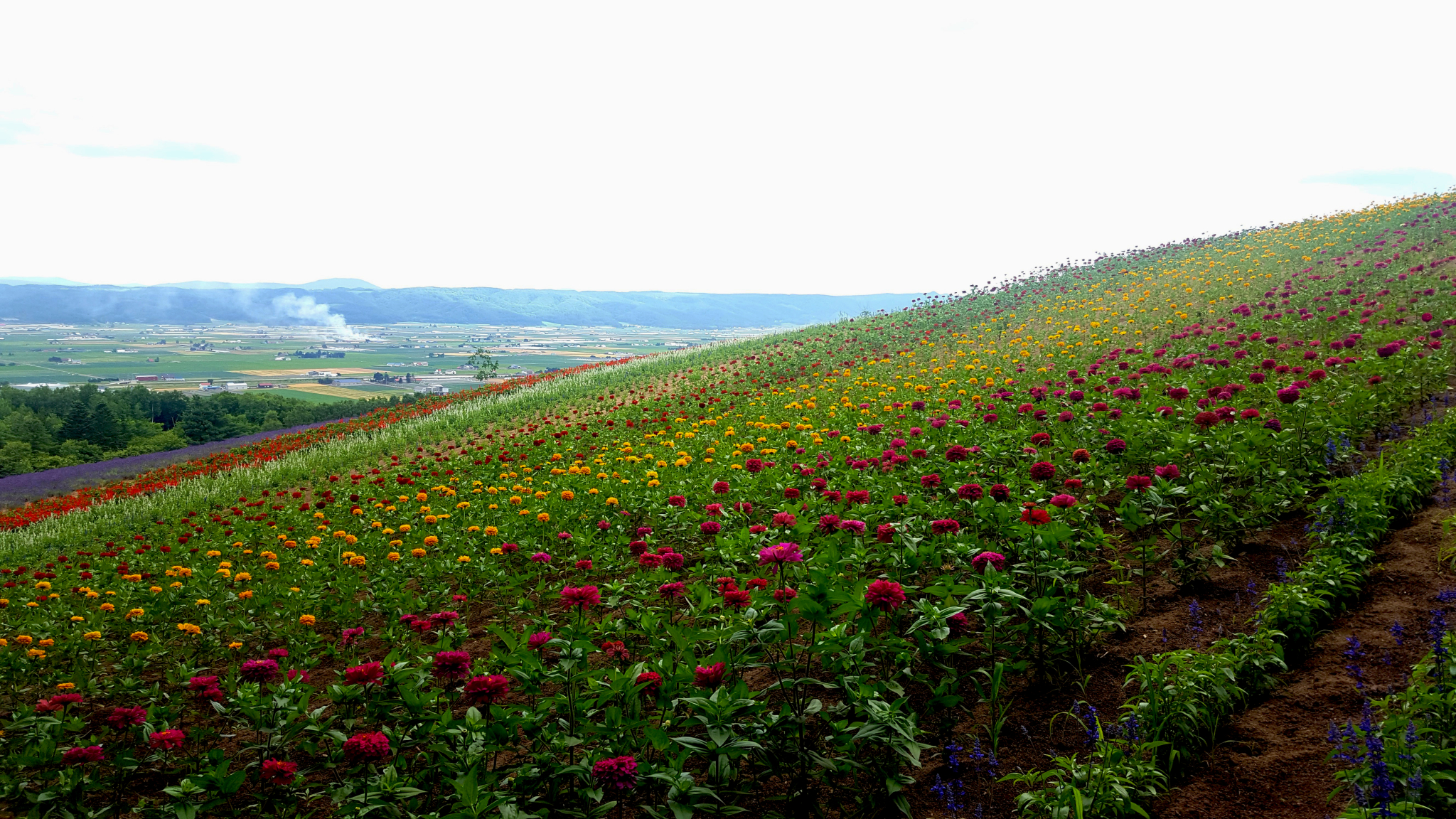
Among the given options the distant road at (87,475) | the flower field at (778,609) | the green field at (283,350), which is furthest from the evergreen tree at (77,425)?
the flower field at (778,609)

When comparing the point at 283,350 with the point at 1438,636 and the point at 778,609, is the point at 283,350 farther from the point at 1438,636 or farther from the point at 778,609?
the point at 1438,636

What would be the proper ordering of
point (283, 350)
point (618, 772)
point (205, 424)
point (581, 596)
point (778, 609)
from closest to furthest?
1. point (618, 772)
2. point (581, 596)
3. point (778, 609)
4. point (205, 424)
5. point (283, 350)

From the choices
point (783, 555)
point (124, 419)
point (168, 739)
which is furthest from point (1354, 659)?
point (124, 419)

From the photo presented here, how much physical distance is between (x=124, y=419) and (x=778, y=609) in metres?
41.3

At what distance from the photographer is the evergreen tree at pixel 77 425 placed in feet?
102

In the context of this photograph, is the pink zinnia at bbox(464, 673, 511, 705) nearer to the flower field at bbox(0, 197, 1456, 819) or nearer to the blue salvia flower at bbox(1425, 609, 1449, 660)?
the flower field at bbox(0, 197, 1456, 819)

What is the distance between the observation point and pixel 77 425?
31.6 meters

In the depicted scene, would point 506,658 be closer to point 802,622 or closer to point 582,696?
point 582,696

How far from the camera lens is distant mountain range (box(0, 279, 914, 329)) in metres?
137

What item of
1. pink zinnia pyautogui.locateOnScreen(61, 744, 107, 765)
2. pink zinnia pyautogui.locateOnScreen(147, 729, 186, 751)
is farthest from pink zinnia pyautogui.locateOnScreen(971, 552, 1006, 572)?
pink zinnia pyautogui.locateOnScreen(61, 744, 107, 765)

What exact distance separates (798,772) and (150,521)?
1249cm

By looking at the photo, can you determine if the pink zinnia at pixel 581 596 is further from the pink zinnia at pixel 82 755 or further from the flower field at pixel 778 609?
the pink zinnia at pixel 82 755

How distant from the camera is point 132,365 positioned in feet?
241

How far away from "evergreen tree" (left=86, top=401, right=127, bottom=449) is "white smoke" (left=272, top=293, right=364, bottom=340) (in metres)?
89.9
